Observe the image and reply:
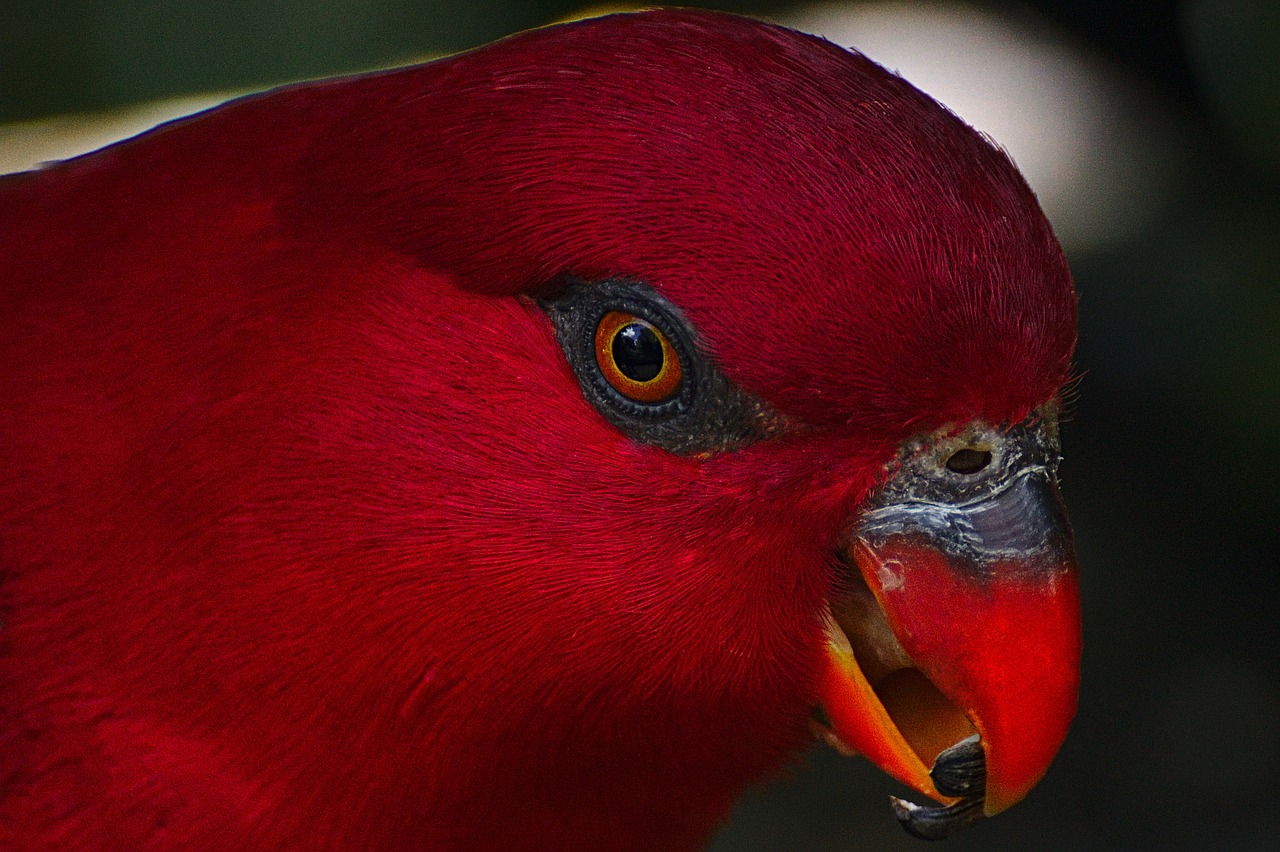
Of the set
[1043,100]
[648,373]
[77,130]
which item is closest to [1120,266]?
[1043,100]

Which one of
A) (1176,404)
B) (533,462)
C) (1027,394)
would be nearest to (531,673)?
(533,462)

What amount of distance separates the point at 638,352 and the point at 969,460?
299 millimetres

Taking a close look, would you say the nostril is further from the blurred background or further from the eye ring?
the blurred background

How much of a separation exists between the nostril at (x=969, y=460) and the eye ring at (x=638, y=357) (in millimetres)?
247

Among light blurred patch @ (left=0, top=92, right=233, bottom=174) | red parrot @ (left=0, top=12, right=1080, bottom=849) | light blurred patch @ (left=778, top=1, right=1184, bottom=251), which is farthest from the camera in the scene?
light blurred patch @ (left=778, top=1, right=1184, bottom=251)

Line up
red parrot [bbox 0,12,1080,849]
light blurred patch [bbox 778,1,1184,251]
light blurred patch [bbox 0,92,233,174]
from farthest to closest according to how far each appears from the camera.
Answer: light blurred patch [bbox 778,1,1184,251] < light blurred patch [bbox 0,92,233,174] < red parrot [bbox 0,12,1080,849]

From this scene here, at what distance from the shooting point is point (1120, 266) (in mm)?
3693

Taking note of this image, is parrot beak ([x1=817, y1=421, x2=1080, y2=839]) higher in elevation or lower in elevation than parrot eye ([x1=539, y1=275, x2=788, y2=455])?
lower

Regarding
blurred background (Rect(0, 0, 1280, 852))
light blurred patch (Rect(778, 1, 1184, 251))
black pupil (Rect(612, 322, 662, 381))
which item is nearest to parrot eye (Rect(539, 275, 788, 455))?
black pupil (Rect(612, 322, 662, 381))

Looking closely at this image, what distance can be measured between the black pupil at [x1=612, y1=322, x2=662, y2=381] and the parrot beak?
8.8 inches

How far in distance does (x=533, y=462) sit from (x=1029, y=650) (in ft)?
1.42

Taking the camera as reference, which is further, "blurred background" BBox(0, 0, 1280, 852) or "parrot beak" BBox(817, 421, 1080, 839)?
"blurred background" BBox(0, 0, 1280, 852)

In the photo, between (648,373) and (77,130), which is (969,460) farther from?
(77,130)

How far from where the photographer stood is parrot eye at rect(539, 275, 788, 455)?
3.34 feet
